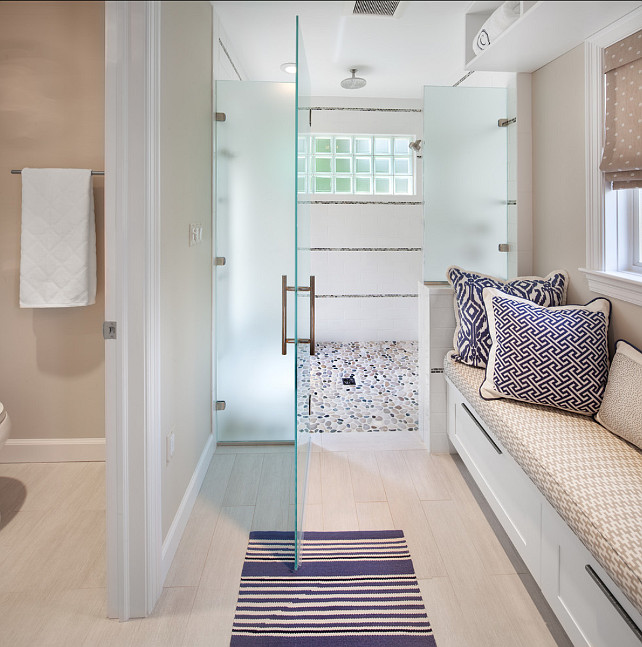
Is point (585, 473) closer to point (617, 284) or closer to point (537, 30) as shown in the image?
point (617, 284)

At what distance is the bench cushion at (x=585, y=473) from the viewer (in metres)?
1.21

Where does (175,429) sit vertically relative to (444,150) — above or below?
below

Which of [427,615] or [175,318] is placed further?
[175,318]

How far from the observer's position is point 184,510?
2.16 metres


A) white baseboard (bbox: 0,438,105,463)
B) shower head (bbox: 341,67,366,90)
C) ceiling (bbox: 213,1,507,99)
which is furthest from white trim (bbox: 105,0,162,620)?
shower head (bbox: 341,67,366,90)

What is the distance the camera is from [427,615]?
5.42ft

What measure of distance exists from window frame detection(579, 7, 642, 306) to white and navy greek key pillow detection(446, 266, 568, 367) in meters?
0.20

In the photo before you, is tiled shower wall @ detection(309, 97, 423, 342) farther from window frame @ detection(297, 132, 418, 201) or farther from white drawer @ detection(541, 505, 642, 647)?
white drawer @ detection(541, 505, 642, 647)

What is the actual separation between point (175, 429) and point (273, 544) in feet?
1.87

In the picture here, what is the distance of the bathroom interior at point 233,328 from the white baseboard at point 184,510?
2 centimetres

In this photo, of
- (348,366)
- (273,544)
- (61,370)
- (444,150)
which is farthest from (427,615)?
(348,366)

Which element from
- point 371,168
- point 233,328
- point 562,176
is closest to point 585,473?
point 562,176

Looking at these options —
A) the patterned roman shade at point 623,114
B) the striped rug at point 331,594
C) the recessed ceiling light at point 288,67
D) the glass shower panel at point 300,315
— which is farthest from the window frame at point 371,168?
the striped rug at point 331,594

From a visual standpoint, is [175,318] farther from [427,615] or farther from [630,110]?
[630,110]
